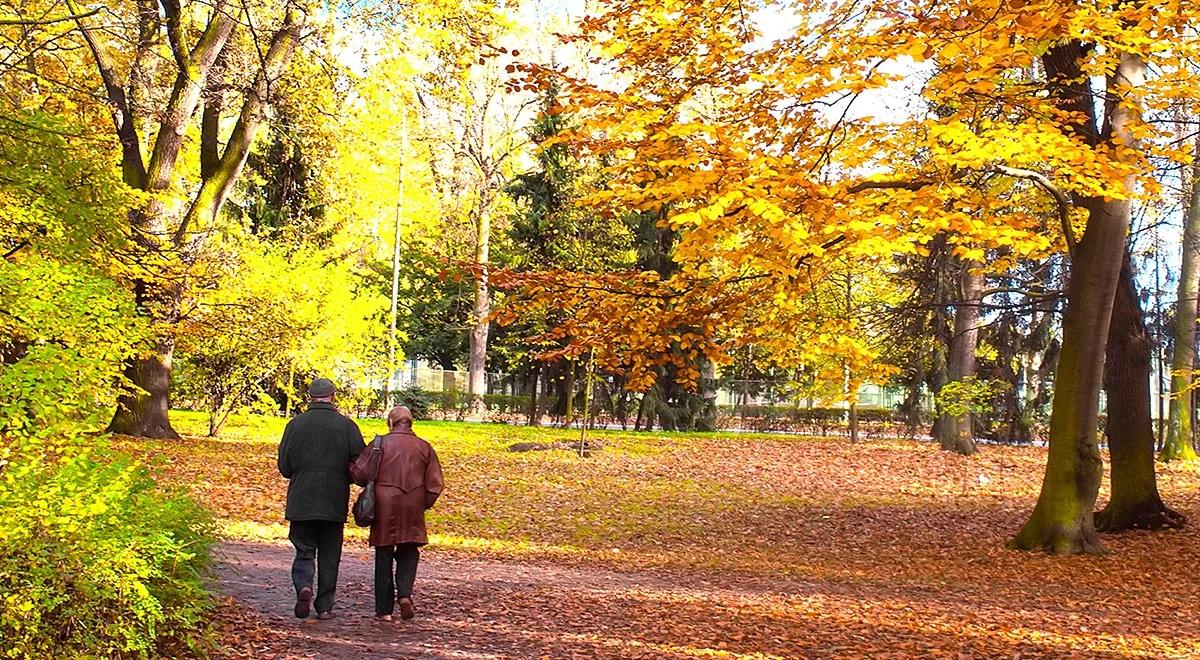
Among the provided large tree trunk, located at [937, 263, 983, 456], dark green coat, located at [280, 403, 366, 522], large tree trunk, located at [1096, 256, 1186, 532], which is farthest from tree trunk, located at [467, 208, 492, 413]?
dark green coat, located at [280, 403, 366, 522]

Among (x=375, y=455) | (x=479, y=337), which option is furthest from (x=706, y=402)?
(x=375, y=455)

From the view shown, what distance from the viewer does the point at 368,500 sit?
6.71 metres

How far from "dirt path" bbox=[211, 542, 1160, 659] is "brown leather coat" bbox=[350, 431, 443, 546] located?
607 millimetres

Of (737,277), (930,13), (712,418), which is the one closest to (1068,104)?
(737,277)

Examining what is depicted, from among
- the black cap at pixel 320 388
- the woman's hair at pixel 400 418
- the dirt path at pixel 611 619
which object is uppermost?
the black cap at pixel 320 388

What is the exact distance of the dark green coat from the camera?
655 cm

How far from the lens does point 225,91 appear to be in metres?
17.9

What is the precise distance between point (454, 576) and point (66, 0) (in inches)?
305

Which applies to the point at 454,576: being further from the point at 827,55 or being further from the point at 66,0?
the point at 66,0

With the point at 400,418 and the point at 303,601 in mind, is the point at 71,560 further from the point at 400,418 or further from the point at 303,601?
the point at 400,418

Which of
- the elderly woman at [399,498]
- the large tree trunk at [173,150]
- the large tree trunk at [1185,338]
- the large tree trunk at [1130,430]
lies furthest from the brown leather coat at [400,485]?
the large tree trunk at [1185,338]

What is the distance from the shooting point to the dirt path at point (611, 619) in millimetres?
6238

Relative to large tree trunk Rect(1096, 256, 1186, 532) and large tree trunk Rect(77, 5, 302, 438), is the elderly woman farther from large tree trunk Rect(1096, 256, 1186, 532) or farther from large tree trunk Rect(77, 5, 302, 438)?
large tree trunk Rect(77, 5, 302, 438)

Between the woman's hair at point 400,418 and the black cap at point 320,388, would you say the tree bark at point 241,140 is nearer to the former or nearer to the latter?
the black cap at point 320,388
